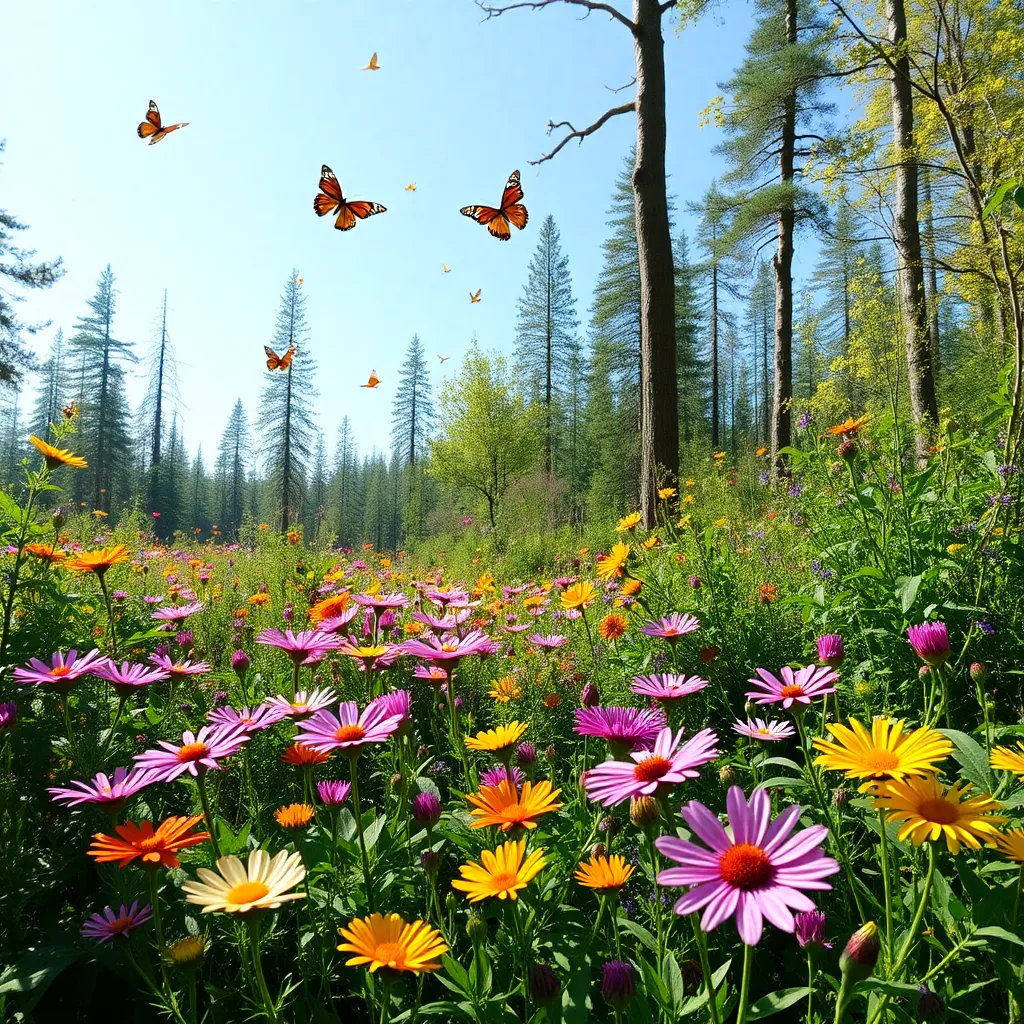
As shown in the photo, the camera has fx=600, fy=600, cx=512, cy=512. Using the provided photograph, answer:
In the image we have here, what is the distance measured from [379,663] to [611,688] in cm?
107

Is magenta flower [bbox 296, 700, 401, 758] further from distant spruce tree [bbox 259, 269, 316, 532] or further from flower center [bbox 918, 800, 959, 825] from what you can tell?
distant spruce tree [bbox 259, 269, 316, 532]

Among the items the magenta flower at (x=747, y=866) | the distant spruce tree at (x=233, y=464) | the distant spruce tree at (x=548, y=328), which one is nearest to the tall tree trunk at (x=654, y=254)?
the magenta flower at (x=747, y=866)

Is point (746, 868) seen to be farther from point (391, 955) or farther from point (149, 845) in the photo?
point (149, 845)

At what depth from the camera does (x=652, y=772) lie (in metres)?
0.77

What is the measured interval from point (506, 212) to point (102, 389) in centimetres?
3405

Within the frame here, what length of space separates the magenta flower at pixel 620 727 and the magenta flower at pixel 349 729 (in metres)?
0.30

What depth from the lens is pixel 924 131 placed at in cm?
611

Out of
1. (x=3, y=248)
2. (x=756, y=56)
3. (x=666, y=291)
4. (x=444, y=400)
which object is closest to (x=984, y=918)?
(x=666, y=291)

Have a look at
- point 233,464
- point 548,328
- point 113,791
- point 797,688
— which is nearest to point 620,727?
point 797,688

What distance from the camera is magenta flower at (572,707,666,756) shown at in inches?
37.2

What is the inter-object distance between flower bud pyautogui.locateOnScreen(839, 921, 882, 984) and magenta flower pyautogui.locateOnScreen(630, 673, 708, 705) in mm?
411

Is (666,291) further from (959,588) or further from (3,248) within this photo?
(3,248)

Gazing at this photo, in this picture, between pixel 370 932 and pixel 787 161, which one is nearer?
pixel 370 932

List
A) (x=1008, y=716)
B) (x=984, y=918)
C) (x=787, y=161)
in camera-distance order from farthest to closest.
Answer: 1. (x=787, y=161)
2. (x=1008, y=716)
3. (x=984, y=918)
